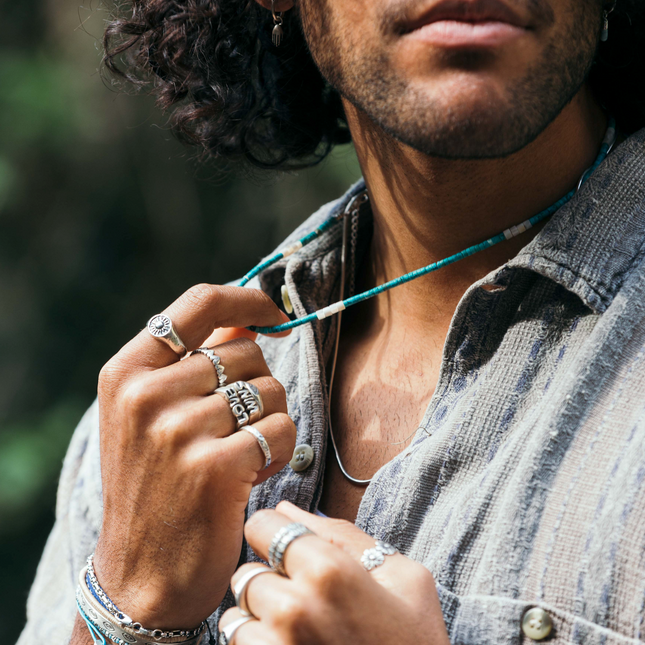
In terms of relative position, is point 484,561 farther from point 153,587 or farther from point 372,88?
point 372,88

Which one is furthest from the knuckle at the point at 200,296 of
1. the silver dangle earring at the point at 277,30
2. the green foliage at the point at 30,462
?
the green foliage at the point at 30,462

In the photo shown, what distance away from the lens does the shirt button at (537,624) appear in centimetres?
94

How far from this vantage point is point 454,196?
146 centimetres

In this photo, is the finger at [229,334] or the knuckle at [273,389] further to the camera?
the finger at [229,334]

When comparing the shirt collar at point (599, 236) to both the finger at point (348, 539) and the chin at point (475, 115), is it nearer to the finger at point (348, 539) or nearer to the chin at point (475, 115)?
the chin at point (475, 115)

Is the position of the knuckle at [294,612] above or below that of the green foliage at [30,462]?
above

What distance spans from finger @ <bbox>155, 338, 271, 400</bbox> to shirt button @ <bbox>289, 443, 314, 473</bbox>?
187 mm

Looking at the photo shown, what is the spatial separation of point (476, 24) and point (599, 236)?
0.42m

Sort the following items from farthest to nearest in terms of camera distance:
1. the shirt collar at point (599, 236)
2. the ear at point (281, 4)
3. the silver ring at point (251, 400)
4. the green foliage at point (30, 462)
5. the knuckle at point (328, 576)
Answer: the green foliage at point (30, 462), the ear at point (281, 4), the silver ring at point (251, 400), the shirt collar at point (599, 236), the knuckle at point (328, 576)

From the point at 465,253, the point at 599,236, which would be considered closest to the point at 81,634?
the point at 465,253

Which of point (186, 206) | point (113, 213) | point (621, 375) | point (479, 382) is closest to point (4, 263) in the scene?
point (113, 213)

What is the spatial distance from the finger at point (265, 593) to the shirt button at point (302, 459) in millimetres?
468

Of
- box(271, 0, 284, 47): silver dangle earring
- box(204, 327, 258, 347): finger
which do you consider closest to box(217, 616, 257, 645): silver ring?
box(204, 327, 258, 347): finger

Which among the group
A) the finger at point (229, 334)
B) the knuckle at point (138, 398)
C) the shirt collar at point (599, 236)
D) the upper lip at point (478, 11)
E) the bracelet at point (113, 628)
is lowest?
the bracelet at point (113, 628)
